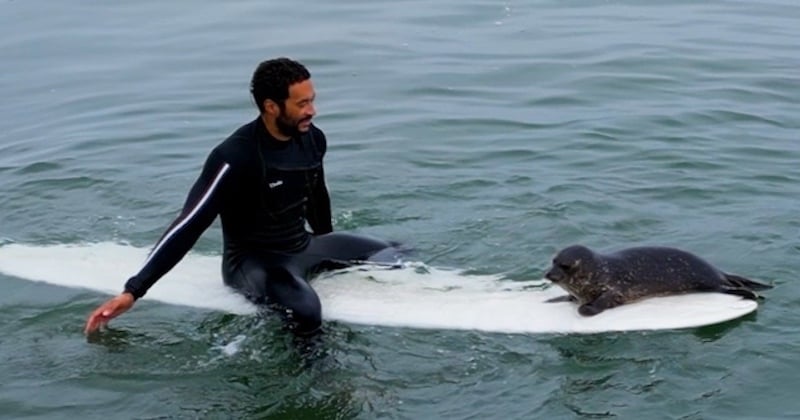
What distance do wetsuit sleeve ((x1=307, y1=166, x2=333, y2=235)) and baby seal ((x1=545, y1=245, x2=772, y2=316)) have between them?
4.88ft

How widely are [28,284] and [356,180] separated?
2.80 m

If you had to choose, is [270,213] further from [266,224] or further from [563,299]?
[563,299]

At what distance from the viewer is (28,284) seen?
8312 millimetres

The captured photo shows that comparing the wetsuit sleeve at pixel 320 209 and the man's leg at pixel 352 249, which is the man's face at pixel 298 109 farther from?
the man's leg at pixel 352 249

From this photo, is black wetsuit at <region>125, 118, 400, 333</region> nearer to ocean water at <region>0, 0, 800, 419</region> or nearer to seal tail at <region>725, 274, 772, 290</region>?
ocean water at <region>0, 0, 800, 419</region>

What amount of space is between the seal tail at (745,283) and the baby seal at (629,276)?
0.04 ft

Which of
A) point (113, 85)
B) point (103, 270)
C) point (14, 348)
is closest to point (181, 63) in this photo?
point (113, 85)

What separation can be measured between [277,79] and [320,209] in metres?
1.15

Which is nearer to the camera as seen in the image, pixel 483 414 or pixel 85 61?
pixel 483 414

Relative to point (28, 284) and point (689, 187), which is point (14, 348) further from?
point (689, 187)

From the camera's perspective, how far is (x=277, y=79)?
277 inches

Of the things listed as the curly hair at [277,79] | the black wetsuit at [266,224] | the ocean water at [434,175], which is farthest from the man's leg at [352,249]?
the curly hair at [277,79]

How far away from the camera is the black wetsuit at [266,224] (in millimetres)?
7141

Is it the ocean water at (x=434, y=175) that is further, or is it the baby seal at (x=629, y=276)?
the baby seal at (x=629, y=276)
